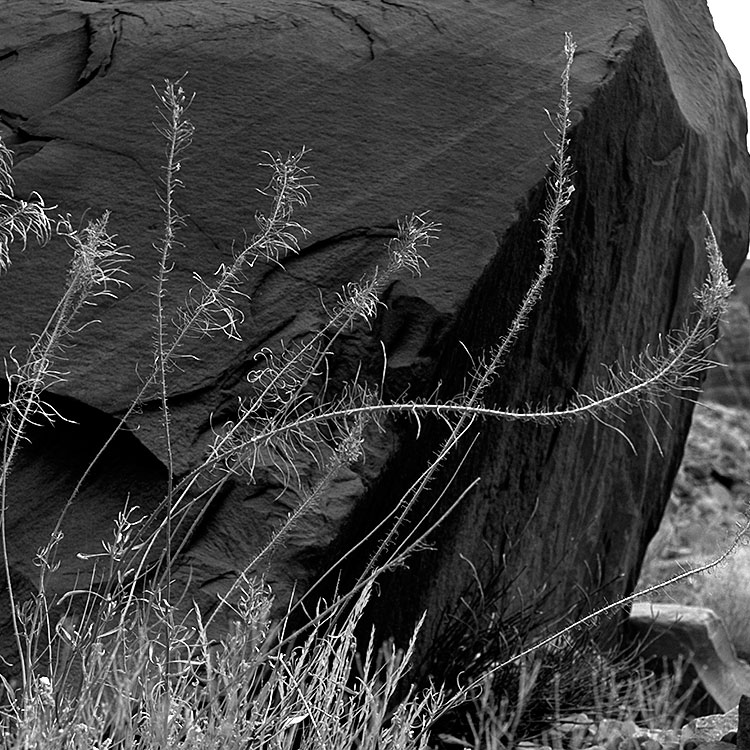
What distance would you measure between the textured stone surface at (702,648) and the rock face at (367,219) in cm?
112

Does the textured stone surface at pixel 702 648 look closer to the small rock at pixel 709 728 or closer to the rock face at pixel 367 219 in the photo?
the small rock at pixel 709 728

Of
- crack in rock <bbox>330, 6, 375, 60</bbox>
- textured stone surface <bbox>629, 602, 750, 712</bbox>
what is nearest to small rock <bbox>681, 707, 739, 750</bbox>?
textured stone surface <bbox>629, 602, 750, 712</bbox>

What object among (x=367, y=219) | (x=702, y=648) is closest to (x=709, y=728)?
(x=702, y=648)

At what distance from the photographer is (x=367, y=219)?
8.77 ft

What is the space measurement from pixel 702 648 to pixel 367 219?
2.52 m

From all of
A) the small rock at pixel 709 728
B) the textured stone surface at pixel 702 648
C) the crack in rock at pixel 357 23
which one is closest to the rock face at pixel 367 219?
the crack in rock at pixel 357 23

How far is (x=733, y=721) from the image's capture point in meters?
3.33

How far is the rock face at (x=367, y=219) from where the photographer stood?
8.28 ft

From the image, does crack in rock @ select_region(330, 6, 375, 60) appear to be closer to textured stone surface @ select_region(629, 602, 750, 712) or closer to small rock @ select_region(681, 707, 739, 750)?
small rock @ select_region(681, 707, 739, 750)

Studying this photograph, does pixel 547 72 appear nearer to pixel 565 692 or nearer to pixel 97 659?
pixel 565 692

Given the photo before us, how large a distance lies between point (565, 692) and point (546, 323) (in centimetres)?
99

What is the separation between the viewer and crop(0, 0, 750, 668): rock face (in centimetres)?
252

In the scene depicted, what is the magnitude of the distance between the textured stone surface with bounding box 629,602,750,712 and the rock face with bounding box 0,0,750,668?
1.12m

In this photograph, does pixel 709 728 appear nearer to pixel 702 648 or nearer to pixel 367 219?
pixel 702 648
